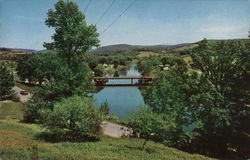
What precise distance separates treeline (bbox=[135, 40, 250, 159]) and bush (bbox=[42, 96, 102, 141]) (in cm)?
295

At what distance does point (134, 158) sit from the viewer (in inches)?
468

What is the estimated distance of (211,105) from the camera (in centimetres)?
1812

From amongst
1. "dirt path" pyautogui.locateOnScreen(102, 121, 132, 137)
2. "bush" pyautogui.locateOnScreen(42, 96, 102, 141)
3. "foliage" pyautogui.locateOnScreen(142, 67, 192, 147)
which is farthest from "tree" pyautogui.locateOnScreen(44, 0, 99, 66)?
"dirt path" pyautogui.locateOnScreen(102, 121, 132, 137)

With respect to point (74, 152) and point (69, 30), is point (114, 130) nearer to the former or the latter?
point (69, 30)

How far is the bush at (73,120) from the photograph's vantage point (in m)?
14.8

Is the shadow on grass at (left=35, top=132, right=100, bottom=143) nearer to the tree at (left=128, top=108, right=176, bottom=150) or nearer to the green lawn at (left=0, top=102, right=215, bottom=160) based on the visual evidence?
the green lawn at (left=0, top=102, right=215, bottom=160)

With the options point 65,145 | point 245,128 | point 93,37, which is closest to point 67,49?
point 93,37

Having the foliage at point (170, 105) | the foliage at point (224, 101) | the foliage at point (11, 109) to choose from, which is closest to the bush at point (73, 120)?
the foliage at point (170, 105)

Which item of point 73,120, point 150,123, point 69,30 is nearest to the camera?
point 150,123

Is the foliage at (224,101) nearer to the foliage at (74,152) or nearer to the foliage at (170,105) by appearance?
the foliage at (170,105)

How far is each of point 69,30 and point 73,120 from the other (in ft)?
24.1

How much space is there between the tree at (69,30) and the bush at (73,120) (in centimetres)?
498

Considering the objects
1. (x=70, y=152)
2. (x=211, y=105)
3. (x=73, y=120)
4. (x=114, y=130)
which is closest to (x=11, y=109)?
(x=114, y=130)

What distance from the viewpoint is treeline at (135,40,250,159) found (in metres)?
16.4
